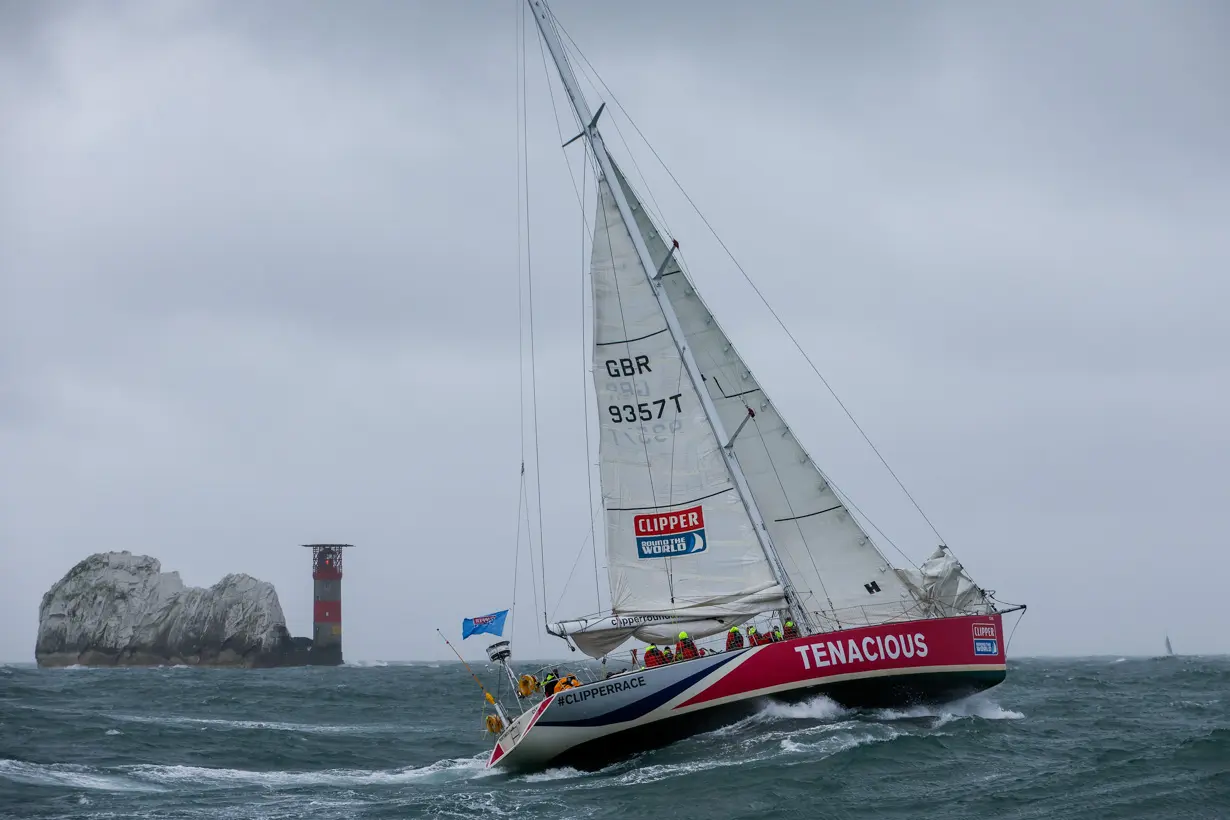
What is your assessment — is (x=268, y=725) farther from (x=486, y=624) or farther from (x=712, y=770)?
(x=712, y=770)

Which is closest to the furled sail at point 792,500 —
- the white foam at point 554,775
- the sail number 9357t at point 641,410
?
the sail number 9357t at point 641,410

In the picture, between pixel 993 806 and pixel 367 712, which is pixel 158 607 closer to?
pixel 367 712

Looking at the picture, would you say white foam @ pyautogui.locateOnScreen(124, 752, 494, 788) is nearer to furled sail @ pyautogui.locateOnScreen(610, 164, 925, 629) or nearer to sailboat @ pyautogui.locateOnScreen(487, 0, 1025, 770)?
sailboat @ pyautogui.locateOnScreen(487, 0, 1025, 770)

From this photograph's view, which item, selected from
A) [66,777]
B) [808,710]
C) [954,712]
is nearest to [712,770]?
[808,710]

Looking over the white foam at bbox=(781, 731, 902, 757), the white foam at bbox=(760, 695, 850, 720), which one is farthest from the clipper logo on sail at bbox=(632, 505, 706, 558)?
the white foam at bbox=(781, 731, 902, 757)

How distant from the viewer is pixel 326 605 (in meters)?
81.8

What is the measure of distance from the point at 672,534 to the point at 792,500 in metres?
2.52

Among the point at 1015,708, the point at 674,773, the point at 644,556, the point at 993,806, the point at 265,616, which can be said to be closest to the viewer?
the point at 993,806

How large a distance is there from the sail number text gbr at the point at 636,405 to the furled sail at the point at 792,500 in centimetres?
158

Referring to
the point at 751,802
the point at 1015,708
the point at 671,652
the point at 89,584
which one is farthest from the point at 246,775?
the point at 89,584

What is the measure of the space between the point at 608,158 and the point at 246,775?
509 inches

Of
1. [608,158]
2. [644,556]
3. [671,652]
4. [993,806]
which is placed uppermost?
[608,158]

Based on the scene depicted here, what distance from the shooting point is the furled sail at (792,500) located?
67.6 feet

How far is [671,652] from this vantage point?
1952cm
